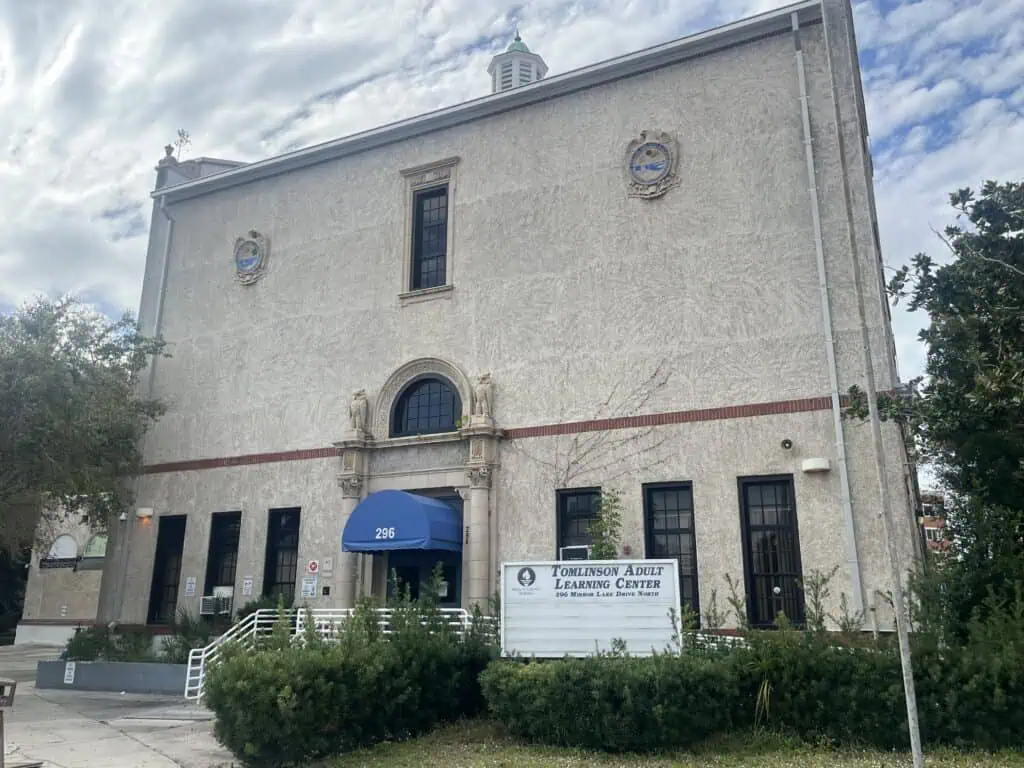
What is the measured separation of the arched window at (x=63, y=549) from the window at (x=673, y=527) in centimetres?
2118

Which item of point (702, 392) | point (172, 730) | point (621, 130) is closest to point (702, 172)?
point (621, 130)

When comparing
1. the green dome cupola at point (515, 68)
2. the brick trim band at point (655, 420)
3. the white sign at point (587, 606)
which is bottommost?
the white sign at point (587, 606)

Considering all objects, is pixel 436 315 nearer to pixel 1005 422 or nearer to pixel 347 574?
pixel 347 574

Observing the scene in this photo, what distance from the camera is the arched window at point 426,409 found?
20.3 meters

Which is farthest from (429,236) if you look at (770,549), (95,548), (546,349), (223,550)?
(95,548)

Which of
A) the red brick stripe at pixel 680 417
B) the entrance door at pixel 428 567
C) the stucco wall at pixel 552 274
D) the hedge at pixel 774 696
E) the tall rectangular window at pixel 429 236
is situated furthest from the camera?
the tall rectangular window at pixel 429 236

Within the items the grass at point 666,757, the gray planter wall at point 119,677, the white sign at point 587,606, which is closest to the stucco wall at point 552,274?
the gray planter wall at point 119,677

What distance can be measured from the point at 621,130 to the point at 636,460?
7.75 metres

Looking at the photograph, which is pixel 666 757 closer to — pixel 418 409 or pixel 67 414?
pixel 418 409

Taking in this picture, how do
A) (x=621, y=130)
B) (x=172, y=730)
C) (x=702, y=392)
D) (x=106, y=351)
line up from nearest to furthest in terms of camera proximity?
1. (x=172, y=730)
2. (x=702, y=392)
3. (x=621, y=130)
4. (x=106, y=351)

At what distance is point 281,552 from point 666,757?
1394 centimetres

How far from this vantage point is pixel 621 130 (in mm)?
19766

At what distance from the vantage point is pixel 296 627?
1645 cm

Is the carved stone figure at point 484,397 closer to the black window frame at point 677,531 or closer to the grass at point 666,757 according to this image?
the black window frame at point 677,531
